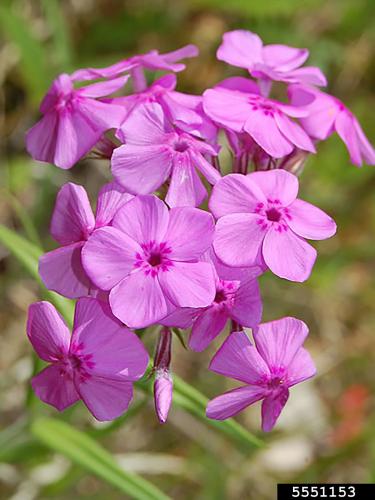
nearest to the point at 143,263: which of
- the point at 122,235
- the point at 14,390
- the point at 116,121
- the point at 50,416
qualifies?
the point at 122,235

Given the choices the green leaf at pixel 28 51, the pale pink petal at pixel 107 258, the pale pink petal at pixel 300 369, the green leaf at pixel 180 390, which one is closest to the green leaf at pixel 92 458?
the green leaf at pixel 180 390

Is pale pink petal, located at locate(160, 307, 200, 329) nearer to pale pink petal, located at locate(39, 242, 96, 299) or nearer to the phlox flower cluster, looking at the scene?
the phlox flower cluster

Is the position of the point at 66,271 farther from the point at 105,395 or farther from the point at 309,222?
the point at 309,222

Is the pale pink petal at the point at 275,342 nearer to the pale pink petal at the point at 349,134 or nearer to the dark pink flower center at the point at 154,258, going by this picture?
the dark pink flower center at the point at 154,258

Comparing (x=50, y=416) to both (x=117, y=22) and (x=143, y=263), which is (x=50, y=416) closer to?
(x=143, y=263)

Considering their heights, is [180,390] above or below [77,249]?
below

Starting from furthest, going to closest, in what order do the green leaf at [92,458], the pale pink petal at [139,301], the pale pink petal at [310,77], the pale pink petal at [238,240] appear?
the pale pink petal at [310,77] < the green leaf at [92,458] < the pale pink petal at [238,240] < the pale pink petal at [139,301]

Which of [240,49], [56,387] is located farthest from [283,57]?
[56,387]
